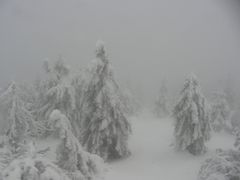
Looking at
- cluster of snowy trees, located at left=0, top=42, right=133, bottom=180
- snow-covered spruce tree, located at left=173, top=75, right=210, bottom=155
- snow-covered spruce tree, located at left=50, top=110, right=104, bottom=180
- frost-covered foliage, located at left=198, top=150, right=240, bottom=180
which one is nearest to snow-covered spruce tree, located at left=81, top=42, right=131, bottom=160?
cluster of snowy trees, located at left=0, top=42, right=133, bottom=180

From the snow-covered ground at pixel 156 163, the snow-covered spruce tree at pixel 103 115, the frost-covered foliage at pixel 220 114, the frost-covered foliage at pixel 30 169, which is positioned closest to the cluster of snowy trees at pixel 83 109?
the snow-covered spruce tree at pixel 103 115

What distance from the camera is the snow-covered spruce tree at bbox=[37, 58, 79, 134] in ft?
65.5

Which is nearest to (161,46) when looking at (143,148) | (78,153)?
(143,148)

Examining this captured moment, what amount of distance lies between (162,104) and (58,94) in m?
25.7

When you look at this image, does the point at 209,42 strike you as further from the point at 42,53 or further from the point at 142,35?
the point at 42,53

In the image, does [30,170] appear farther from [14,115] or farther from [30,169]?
[14,115]

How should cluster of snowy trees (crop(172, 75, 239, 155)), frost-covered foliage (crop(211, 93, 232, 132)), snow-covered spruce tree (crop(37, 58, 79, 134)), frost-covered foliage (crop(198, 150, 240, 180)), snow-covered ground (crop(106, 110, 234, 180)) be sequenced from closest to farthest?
frost-covered foliage (crop(198, 150, 240, 180)) < snow-covered ground (crop(106, 110, 234, 180)) < cluster of snowy trees (crop(172, 75, 239, 155)) < snow-covered spruce tree (crop(37, 58, 79, 134)) < frost-covered foliage (crop(211, 93, 232, 132))

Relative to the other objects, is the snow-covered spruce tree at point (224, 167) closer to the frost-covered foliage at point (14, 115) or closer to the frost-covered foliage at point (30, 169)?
the frost-covered foliage at point (30, 169)

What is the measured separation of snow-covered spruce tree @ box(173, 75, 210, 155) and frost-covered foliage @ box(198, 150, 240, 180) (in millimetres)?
6007

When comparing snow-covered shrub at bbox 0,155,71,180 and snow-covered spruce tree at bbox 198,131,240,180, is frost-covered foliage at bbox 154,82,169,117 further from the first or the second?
snow-covered shrub at bbox 0,155,71,180

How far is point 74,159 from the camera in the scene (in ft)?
25.3

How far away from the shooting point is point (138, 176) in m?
13.3

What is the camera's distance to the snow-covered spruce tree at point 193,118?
16.4 meters

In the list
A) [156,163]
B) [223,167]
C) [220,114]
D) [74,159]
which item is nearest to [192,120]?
[156,163]
